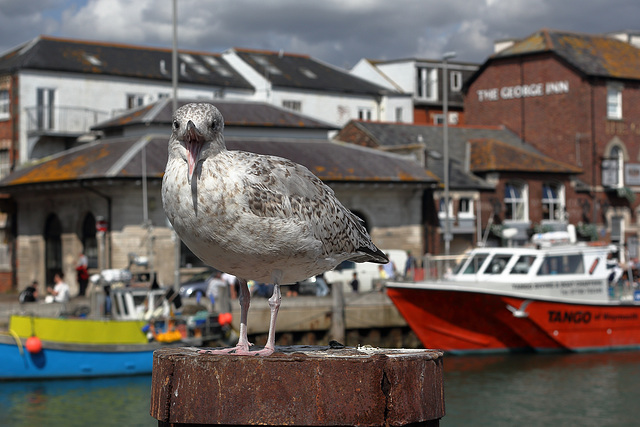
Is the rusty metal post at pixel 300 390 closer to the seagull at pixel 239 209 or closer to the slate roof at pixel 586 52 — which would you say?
the seagull at pixel 239 209

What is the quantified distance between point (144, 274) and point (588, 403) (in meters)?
13.2

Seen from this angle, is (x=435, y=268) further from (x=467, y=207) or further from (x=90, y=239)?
(x=467, y=207)

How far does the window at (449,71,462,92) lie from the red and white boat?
3726 centimetres

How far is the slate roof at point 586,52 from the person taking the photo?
175 ft

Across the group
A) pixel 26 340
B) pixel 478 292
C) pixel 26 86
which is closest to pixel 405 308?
pixel 478 292

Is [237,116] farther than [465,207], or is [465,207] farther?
[465,207]

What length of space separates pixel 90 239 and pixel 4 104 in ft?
36.6

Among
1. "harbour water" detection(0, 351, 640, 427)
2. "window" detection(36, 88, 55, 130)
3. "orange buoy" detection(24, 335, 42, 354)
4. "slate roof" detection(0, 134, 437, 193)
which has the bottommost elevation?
"harbour water" detection(0, 351, 640, 427)

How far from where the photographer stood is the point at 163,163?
37188 mm

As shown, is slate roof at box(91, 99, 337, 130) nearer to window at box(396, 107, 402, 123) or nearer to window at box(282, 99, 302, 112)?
window at box(282, 99, 302, 112)

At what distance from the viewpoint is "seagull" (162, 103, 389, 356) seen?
4906 mm

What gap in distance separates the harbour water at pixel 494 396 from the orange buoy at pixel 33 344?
0.89 m

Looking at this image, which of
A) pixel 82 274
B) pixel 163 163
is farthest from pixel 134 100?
pixel 82 274

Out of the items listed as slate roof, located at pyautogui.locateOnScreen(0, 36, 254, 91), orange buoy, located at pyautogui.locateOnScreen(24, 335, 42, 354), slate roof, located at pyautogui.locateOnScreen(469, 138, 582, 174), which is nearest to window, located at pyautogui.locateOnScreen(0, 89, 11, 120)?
slate roof, located at pyautogui.locateOnScreen(0, 36, 254, 91)
